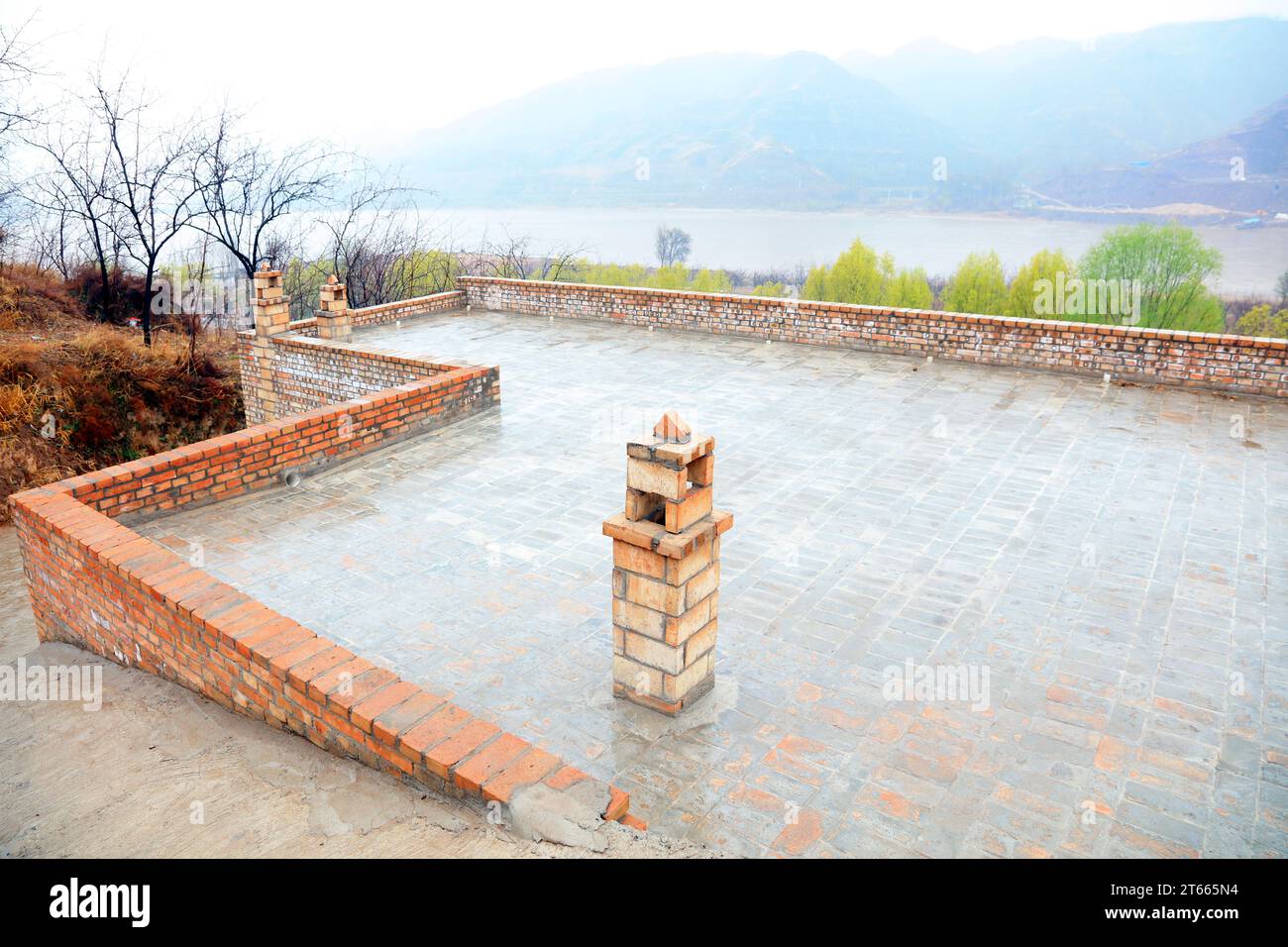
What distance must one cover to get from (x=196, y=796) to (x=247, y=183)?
2059cm

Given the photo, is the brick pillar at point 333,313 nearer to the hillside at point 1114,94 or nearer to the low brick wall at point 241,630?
the low brick wall at point 241,630

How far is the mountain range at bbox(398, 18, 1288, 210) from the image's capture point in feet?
378

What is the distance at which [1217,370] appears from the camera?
9.96m

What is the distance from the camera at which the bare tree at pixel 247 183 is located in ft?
64.1

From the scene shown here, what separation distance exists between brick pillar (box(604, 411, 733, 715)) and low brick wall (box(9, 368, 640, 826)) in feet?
2.95

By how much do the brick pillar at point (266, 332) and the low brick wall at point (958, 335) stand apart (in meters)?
4.57

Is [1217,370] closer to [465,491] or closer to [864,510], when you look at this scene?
[864,510]

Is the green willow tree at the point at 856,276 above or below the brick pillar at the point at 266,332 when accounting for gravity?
above

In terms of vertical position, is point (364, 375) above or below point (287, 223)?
below

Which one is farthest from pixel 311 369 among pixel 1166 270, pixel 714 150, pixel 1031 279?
pixel 714 150

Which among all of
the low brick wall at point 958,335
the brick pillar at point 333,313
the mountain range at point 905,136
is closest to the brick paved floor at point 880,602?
the low brick wall at point 958,335

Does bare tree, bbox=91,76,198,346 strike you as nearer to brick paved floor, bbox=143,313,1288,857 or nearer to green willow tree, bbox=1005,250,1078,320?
brick paved floor, bbox=143,313,1288,857
